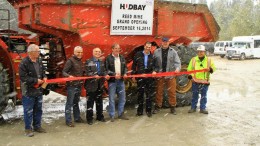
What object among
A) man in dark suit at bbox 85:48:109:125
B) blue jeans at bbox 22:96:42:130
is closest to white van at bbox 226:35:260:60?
man in dark suit at bbox 85:48:109:125

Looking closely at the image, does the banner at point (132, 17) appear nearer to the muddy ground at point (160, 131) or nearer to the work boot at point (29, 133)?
the muddy ground at point (160, 131)

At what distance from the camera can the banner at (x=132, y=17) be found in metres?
7.04

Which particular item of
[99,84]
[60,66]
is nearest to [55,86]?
[60,66]

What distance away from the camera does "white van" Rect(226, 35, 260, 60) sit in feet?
103

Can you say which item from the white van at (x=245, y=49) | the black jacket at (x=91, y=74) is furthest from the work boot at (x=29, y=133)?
the white van at (x=245, y=49)

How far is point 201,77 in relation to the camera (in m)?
7.79

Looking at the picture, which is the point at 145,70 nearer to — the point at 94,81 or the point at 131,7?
the point at 94,81

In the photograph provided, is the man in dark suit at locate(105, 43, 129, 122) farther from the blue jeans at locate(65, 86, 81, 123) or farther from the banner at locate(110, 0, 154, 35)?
the blue jeans at locate(65, 86, 81, 123)

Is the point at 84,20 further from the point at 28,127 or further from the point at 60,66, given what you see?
the point at 28,127

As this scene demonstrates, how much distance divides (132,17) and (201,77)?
80.4 inches

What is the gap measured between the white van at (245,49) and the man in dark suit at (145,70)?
25.4m

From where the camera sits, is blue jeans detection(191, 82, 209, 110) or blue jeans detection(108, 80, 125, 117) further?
blue jeans detection(191, 82, 209, 110)

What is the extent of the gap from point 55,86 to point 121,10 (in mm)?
2017

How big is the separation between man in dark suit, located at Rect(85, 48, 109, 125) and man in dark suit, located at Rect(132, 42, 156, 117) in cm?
81
